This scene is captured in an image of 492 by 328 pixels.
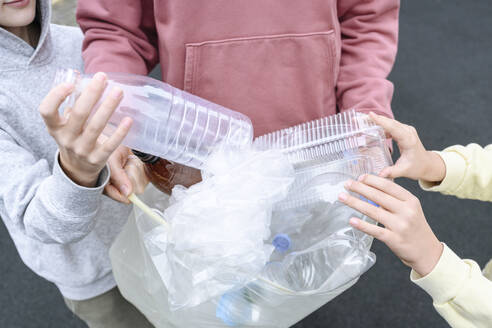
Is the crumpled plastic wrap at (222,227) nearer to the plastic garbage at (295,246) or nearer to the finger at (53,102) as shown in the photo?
the plastic garbage at (295,246)

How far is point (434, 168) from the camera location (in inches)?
28.5

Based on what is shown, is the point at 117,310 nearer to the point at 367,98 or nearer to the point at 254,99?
the point at 254,99

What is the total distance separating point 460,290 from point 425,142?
141cm

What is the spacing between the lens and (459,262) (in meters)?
0.58

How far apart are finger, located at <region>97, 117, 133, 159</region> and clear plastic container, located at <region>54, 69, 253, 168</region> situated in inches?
4.2

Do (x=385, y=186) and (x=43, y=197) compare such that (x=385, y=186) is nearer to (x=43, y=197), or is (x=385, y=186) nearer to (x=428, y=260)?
(x=428, y=260)

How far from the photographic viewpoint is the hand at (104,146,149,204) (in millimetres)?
599

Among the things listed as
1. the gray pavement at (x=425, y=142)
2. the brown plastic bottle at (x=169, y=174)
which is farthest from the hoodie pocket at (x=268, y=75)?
the gray pavement at (x=425, y=142)

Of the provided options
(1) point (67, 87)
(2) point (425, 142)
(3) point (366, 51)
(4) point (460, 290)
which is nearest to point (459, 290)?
(4) point (460, 290)

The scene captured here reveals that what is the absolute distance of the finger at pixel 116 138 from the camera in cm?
46

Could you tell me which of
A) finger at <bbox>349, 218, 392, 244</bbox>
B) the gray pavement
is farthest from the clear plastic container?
the gray pavement

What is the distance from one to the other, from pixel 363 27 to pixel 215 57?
30 cm

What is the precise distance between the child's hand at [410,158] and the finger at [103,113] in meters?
0.36

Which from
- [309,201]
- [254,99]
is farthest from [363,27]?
[309,201]
